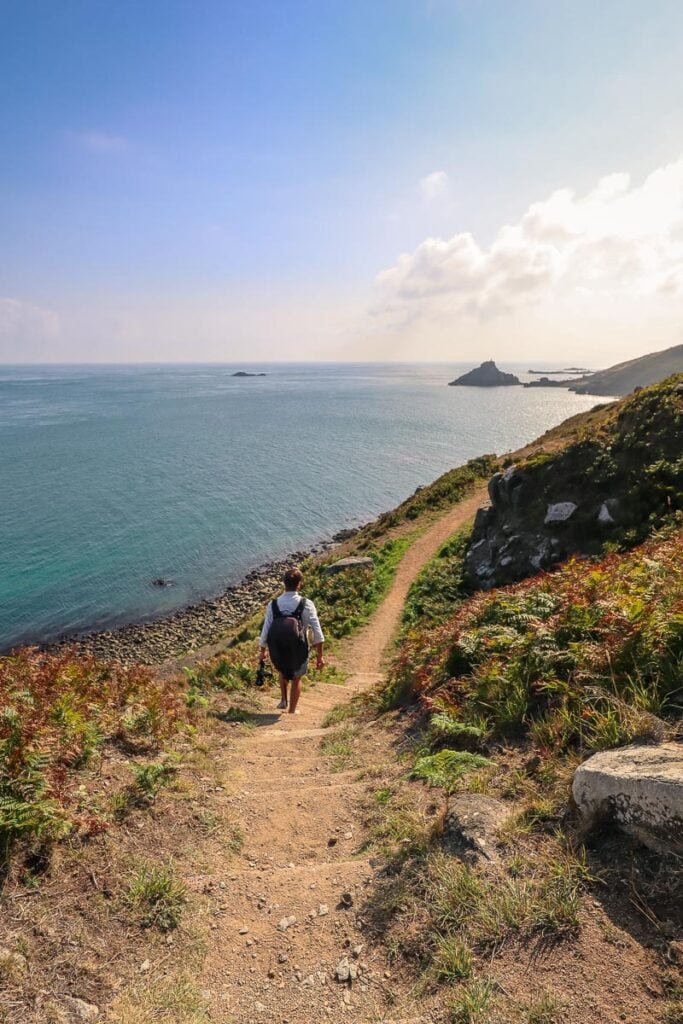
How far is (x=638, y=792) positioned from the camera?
12.3 ft

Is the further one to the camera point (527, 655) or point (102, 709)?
point (102, 709)

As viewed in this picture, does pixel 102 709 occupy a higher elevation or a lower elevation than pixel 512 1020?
lower

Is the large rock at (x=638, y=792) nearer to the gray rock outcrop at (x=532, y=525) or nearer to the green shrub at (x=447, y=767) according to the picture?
the green shrub at (x=447, y=767)

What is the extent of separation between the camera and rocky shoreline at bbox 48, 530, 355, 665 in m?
26.6

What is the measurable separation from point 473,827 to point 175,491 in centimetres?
5339

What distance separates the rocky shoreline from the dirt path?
20.9 meters

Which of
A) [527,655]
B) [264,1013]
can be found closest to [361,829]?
[264,1013]

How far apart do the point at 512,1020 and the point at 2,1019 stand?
3.25 m

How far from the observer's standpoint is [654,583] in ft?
22.4

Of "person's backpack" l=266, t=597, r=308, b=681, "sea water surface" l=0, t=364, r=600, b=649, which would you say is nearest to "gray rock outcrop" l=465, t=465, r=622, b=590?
"person's backpack" l=266, t=597, r=308, b=681

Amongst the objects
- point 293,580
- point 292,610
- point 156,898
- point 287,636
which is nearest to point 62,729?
point 156,898

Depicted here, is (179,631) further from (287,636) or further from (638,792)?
(638,792)

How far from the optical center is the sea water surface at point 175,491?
108 ft

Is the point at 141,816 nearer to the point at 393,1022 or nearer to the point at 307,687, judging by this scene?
the point at 393,1022
